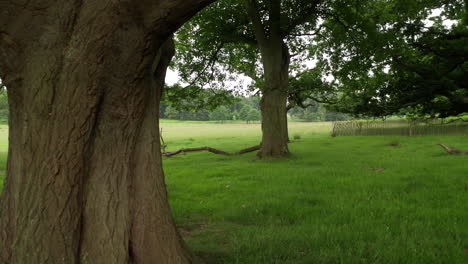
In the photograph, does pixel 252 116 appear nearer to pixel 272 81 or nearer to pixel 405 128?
pixel 405 128

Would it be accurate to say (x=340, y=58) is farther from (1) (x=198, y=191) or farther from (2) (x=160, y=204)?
(2) (x=160, y=204)

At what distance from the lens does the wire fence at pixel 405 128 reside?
27219mm

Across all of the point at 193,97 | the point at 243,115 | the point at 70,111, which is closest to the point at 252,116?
the point at 243,115

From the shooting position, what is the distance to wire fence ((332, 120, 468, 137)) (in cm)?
2722

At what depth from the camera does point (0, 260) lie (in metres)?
2.76

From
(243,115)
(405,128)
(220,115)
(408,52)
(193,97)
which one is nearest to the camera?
(408,52)

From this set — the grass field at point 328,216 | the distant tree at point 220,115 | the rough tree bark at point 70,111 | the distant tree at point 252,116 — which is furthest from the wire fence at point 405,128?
the distant tree at point 220,115

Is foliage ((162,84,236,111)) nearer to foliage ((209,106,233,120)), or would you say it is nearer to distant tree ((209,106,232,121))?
foliage ((209,106,233,120))

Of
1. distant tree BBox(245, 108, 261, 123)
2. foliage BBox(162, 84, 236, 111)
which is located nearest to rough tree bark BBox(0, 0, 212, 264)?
foliage BBox(162, 84, 236, 111)

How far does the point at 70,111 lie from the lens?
104 inches

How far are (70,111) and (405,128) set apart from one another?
32.0 m

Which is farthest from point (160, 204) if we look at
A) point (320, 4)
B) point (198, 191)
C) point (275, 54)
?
point (320, 4)

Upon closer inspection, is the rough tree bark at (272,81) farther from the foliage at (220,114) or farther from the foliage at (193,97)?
the foliage at (220,114)

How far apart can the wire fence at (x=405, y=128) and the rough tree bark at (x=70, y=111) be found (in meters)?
25.7
